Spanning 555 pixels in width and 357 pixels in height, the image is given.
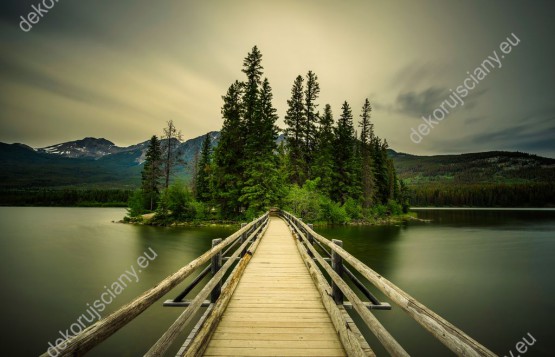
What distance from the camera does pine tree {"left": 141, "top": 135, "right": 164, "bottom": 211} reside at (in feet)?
130

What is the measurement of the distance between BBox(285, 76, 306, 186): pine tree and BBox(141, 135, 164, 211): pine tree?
20.0m

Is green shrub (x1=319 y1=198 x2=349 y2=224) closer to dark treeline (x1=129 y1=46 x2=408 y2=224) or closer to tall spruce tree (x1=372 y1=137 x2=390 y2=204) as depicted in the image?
dark treeline (x1=129 y1=46 x2=408 y2=224)

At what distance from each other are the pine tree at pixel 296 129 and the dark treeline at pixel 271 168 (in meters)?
0.14

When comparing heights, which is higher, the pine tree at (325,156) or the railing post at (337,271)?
the pine tree at (325,156)

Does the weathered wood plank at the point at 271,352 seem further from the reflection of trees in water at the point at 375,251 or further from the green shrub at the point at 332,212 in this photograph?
the green shrub at the point at 332,212

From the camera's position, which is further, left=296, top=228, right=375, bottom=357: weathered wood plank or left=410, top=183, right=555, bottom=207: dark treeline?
left=410, top=183, right=555, bottom=207: dark treeline

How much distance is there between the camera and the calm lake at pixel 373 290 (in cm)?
892

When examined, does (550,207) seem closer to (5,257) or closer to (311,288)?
(311,288)

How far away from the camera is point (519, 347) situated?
8.47 meters

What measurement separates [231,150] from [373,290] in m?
21.9

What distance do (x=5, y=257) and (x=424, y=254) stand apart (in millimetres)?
33066

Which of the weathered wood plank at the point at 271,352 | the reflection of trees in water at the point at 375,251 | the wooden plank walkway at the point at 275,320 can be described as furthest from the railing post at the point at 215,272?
the reflection of trees in water at the point at 375,251

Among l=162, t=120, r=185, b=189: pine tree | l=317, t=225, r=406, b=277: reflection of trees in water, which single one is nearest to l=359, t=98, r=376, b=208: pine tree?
l=317, t=225, r=406, b=277: reflection of trees in water

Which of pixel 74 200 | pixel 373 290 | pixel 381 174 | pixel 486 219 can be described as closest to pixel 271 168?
pixel 373 290
